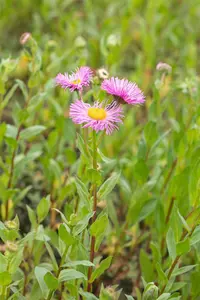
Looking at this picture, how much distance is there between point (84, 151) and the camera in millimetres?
974

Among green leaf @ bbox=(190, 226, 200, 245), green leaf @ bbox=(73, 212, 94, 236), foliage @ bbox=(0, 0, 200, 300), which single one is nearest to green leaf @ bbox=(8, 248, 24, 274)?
foliage @ bbox=(0, 0, 200, 300)

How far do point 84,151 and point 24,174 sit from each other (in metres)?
0.71

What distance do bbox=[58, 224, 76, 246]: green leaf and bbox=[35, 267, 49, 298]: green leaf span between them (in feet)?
0.27

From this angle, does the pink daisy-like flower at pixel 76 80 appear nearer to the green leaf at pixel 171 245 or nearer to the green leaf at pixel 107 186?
the green leaf at pixel 107 186

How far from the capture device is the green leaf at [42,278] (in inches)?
39.0

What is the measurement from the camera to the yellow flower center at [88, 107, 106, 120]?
890 mm

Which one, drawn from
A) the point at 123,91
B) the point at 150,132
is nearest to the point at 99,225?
the point at 123,91

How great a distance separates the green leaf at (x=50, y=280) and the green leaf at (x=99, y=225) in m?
0.11

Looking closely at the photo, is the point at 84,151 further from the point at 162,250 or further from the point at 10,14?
the point at 10,14

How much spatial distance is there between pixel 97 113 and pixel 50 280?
32cm

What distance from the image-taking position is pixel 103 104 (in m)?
0.93

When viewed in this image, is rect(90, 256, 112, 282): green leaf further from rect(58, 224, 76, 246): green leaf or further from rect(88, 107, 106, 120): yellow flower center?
rect(88, 107, 106, 120): yellow flower center

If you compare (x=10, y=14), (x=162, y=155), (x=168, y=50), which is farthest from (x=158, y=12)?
(x=162, y=155)

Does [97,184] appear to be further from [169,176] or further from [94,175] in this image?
[169,176]
